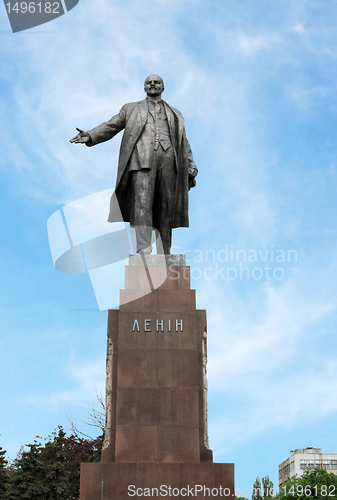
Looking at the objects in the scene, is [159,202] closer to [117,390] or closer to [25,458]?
[117,390]

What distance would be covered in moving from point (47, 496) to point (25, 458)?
1.59 meters

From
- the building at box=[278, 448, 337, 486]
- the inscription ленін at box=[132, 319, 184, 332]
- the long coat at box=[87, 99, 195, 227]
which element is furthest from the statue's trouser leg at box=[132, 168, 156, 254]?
the building at box=[278, 448, 337, 486]

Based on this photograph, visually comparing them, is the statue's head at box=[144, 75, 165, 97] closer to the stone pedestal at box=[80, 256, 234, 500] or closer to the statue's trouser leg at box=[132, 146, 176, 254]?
the statue's trouser leg at box=[132, 146, 176, 254]

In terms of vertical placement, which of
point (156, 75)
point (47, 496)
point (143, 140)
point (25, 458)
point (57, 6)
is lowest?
point (47, 496)

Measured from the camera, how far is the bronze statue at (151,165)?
500 inches

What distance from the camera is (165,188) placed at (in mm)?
12961

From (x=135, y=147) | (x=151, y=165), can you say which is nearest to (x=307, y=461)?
(x=151, y=165)

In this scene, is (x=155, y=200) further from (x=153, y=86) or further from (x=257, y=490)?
(x=257, y=490)

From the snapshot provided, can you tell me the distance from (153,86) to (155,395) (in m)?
7.22

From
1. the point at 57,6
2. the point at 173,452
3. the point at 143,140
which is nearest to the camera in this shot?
the point at 173,452

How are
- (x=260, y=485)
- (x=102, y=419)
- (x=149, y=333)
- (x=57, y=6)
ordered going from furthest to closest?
1. (x=260, y=485)
2. (x=102, y=419)
3. (x=57, y=6)
4. (x=149, y=333)

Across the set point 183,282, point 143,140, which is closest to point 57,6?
point 143,140

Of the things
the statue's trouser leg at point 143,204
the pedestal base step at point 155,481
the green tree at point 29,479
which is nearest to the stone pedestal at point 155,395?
the pedestal base step at point 155,481

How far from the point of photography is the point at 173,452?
10203 mm
